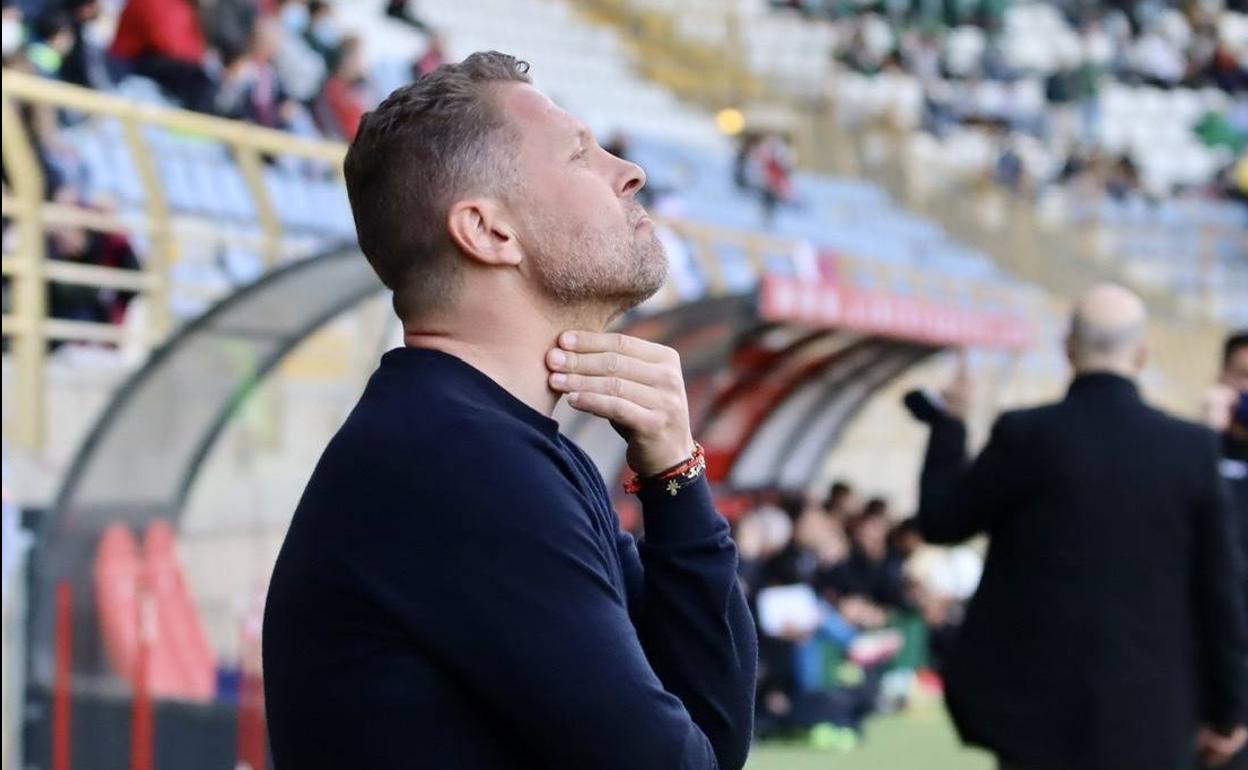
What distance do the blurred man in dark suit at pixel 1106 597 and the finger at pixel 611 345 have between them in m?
Result: 2.14

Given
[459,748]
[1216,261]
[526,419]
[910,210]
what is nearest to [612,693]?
[459,748]

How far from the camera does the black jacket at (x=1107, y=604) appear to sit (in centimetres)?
364

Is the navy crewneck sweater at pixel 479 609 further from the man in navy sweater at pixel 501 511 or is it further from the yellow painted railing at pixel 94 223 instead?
the yellow painted railing at pixel 94 223

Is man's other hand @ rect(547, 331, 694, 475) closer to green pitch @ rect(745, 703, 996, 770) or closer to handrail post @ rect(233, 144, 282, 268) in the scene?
handrail post @ rect(233, 144, 282, 268)

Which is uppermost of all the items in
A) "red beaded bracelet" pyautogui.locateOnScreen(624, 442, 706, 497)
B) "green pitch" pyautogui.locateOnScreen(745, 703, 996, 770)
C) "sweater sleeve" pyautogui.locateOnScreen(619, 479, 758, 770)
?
"red beaded bracelet" pyautogui.locateOnScreen(624, 442, 706, 497)

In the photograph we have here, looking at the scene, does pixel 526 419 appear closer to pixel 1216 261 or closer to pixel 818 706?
pixel 818 706

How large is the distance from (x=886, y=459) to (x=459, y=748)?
11338 millimetres

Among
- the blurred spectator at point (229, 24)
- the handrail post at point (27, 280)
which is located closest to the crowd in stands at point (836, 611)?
the blurred spectator at point (229, 24)

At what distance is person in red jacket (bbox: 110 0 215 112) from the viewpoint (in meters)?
8.21

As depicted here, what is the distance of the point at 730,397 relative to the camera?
32.5 feet

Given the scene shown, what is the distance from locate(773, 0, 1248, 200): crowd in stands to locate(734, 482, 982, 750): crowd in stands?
1050cm

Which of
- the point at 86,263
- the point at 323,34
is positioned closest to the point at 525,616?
the point at 86,263

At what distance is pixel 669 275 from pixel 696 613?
4.10ft

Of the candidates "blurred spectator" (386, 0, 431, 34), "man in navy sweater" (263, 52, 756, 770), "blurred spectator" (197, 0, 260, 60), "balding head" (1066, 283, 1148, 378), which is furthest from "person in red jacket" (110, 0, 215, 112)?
"man in navy sweater" (263, 52, 756, 770)
